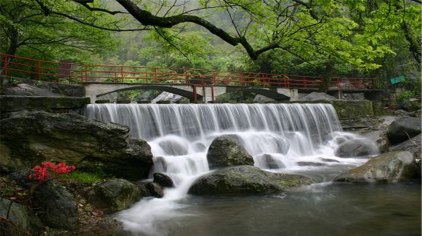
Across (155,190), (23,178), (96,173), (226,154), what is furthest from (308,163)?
(23,178)

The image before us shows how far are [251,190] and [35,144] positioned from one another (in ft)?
18.7

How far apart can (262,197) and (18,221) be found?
5.35 metres

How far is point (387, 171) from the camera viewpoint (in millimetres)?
9797

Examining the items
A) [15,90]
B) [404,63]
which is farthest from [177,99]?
[15,90]

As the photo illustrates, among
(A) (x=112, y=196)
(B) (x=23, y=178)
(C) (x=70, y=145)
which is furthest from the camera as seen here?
(C) (x=70, y=145)

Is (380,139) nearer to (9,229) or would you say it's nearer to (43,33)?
(9,229)

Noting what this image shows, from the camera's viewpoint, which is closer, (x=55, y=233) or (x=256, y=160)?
(x=55, y=233)

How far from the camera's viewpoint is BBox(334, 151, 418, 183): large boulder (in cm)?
968

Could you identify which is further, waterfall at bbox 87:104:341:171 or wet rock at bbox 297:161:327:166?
wet rock at bbox 297:161:327:166

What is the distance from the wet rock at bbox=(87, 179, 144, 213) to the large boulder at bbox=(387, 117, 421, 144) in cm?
1292

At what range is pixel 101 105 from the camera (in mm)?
13242

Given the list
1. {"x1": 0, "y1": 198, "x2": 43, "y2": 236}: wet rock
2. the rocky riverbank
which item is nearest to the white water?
the rocky riverbank

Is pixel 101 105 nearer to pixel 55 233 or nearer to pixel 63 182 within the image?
pixel 63 182

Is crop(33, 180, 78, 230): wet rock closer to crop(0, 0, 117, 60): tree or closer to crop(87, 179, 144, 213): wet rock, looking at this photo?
crop(87, 179, 144, 213): wet rock
